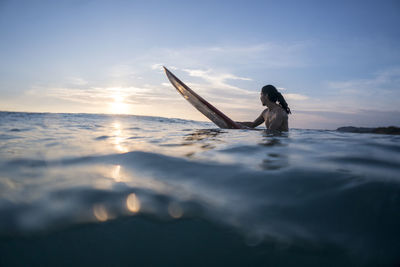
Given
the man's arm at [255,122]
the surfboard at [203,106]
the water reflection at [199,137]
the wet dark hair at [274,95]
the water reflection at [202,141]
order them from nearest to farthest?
the water reflection at [202,141]
the water reflection at [199,137]
the wet dark hair at [274,95]
the man's arm at [255,122]
the surfboard at [203,106]

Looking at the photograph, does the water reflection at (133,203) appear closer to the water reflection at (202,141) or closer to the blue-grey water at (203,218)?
the blue-grey water at (203,218)


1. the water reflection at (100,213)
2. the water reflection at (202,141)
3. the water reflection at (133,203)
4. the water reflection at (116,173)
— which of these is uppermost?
the water reflection at (202,141)

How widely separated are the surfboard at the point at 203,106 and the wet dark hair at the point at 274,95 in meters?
1.37

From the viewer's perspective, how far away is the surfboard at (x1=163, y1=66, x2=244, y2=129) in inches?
267

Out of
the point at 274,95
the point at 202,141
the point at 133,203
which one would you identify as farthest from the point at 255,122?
the point at 133,203

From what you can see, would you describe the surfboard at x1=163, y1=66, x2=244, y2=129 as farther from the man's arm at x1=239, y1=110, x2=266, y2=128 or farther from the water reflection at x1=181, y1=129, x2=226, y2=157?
the water reflection at x1=181, y1=129, x2=226, y2=157

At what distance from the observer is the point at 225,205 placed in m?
1.12

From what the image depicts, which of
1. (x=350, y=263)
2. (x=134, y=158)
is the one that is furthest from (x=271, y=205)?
(x=134, y=158)

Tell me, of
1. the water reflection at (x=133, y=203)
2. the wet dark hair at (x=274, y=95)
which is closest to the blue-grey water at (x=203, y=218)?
the water reflection at (x=133, y=203)

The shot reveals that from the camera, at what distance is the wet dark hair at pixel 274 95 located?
5664 millimetres

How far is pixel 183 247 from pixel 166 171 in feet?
3.08

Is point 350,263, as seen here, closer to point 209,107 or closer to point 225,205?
point 225,205

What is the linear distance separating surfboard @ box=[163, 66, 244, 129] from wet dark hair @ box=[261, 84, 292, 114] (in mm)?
1365

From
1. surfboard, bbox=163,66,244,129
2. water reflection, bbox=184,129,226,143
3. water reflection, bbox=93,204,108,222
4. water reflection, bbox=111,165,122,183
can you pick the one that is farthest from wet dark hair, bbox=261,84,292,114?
water reflection, bbox=93,204,108,222
